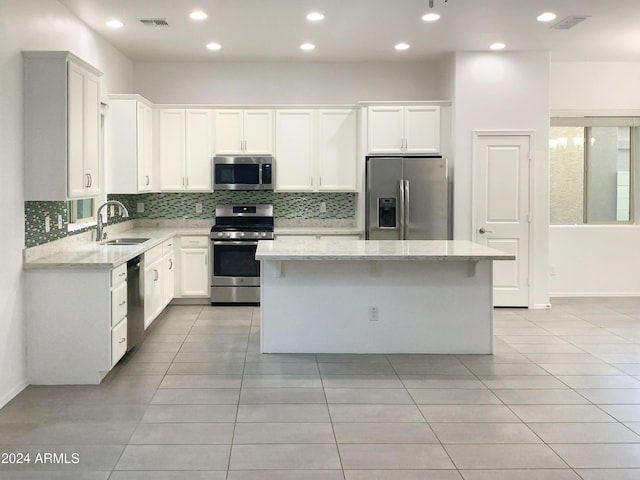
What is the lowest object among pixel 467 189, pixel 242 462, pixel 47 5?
pixel 242 462

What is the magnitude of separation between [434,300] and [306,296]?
A: 1056mm

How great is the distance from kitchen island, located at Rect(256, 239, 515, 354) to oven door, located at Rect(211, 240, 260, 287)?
224 cm

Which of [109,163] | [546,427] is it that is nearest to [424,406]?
[546,427]

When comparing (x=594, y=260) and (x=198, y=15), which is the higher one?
(x=198, y=15)

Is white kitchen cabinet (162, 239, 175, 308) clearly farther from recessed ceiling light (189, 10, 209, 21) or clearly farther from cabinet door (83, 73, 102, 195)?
recessed ceiling light (189, 10, 209, 21)

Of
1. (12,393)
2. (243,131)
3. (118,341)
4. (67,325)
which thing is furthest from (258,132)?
(12,393)

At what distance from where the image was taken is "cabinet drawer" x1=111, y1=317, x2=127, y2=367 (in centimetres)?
457

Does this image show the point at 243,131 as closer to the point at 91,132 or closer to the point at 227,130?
the point at 227,130

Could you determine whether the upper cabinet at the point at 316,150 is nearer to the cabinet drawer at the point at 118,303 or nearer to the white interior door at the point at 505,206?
A: the white interior door at the point at 505,206

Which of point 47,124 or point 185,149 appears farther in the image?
point 185,149

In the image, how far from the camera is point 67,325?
14.7 ft

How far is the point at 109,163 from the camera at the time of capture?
22.6 feet

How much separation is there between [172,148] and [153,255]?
196 cm

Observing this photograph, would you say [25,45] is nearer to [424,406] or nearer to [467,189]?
[424,406]
